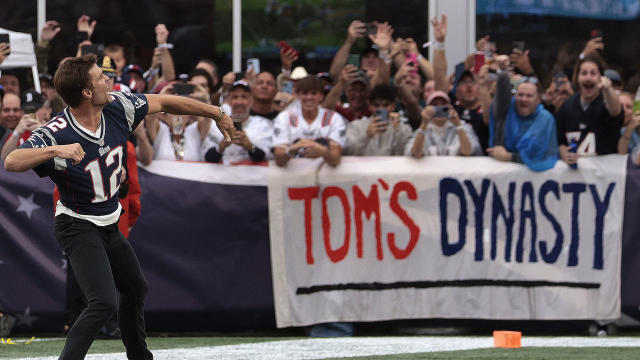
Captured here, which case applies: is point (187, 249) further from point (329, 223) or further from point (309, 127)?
point (309, 127)

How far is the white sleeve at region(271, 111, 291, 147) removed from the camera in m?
9.98

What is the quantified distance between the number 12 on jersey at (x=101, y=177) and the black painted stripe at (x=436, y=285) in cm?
393

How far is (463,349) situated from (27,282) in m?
3.92

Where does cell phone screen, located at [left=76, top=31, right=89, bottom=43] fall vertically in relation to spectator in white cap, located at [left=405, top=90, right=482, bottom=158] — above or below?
above

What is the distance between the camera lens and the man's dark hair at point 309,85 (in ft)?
33.0

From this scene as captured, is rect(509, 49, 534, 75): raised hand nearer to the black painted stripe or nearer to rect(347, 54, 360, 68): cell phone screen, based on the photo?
rect(347, 54, 360, 68): cell phone screen

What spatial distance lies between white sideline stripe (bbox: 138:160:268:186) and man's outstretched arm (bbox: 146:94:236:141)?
140 inches

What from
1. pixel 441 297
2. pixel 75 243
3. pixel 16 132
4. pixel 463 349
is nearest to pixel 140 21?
pixel 16 132

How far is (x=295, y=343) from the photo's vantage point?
8938mm

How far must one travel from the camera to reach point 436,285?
1004 cm

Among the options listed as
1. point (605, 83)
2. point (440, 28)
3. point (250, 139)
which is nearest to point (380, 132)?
point (250, 139)

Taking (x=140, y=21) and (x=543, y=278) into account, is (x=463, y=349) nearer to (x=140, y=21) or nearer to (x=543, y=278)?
(x=543, y=278)

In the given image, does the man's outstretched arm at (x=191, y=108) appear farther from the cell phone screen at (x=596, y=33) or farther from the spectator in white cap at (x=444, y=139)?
the cell phone screen at (x=596, y=33)

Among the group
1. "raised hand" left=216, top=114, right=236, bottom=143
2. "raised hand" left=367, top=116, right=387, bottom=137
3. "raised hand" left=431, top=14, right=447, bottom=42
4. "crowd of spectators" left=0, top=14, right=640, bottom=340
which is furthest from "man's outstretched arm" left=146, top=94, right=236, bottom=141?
"raised hand" left=431, top=14, right=447, bottom=42
